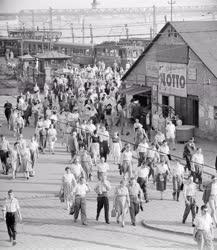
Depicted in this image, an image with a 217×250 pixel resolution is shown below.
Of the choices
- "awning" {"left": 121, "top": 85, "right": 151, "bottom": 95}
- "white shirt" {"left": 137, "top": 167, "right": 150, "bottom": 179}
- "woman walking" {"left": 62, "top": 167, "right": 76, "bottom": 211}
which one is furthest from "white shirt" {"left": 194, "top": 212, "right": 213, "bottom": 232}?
"awning" {"left": 121, "top": 85, "right": 151, "bottom": 95}

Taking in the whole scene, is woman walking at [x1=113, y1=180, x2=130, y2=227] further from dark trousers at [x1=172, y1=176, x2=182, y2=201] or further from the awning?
the awning

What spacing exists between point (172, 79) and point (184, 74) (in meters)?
1.10

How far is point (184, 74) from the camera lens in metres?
28.7

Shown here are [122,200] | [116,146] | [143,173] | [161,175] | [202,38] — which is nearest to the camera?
[122,200]

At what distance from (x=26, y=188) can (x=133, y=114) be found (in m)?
11.0

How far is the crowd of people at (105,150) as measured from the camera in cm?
1511

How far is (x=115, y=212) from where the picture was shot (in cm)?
1503

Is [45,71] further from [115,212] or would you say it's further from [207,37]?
[115,212]

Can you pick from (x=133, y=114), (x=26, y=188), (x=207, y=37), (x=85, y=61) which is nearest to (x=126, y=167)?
(x=26, y=188)

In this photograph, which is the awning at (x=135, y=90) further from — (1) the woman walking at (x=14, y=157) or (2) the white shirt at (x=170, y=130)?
(1) the woman walking at (x=14, y=157)

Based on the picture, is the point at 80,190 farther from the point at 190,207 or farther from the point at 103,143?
the point at 103,143

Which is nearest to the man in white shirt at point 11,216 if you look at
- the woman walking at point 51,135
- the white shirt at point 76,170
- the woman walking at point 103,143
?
the white shirt at point 76,170

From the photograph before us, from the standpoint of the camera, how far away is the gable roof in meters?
27.2

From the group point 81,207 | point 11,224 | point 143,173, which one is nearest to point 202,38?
point 143,173
